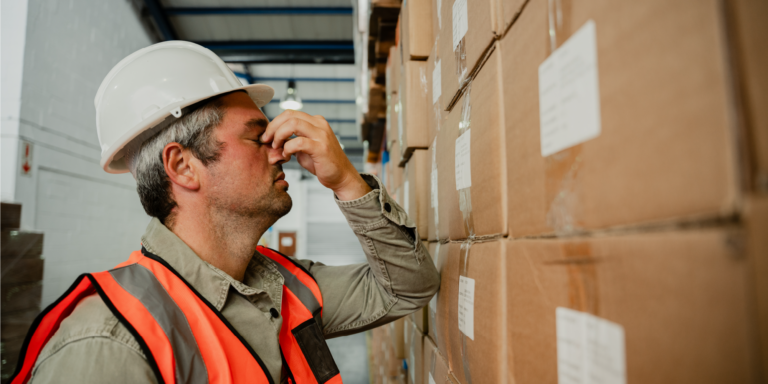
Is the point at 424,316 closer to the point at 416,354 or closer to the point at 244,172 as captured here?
the point at 416,354

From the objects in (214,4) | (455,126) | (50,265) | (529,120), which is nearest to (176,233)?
(455,126)

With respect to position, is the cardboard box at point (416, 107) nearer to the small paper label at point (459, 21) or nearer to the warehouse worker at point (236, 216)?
the warehouse worker at point (236, 216)

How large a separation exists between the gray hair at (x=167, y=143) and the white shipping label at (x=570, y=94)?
1.15 metres

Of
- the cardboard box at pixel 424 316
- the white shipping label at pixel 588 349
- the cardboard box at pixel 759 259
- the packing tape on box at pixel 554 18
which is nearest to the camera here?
→ the cardboard box at pixel 759 259

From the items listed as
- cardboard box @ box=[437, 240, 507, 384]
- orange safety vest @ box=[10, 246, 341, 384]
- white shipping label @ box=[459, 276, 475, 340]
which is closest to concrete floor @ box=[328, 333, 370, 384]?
orange safety vest @ box=[10, 246, 341, 384]

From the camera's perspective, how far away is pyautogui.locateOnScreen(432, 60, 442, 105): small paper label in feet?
4.41

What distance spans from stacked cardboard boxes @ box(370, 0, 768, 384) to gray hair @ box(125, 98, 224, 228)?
3.13 ft

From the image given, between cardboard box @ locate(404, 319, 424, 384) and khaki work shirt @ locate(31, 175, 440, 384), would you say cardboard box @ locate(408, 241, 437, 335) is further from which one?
khaki work shirt @ locate(31, 175, 440, 384)

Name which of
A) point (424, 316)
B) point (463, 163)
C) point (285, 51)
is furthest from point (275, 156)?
point (285, 51)

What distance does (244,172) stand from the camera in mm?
1375

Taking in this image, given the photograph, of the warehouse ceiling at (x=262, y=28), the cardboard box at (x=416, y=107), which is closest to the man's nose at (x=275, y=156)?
the cardboard box at (x=416, y=107)

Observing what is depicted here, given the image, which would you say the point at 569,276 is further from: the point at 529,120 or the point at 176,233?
the point at 176,233

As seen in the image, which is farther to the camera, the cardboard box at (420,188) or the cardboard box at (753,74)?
the cardboard box at (420,188)

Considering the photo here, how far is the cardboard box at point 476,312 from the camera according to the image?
0.74m
